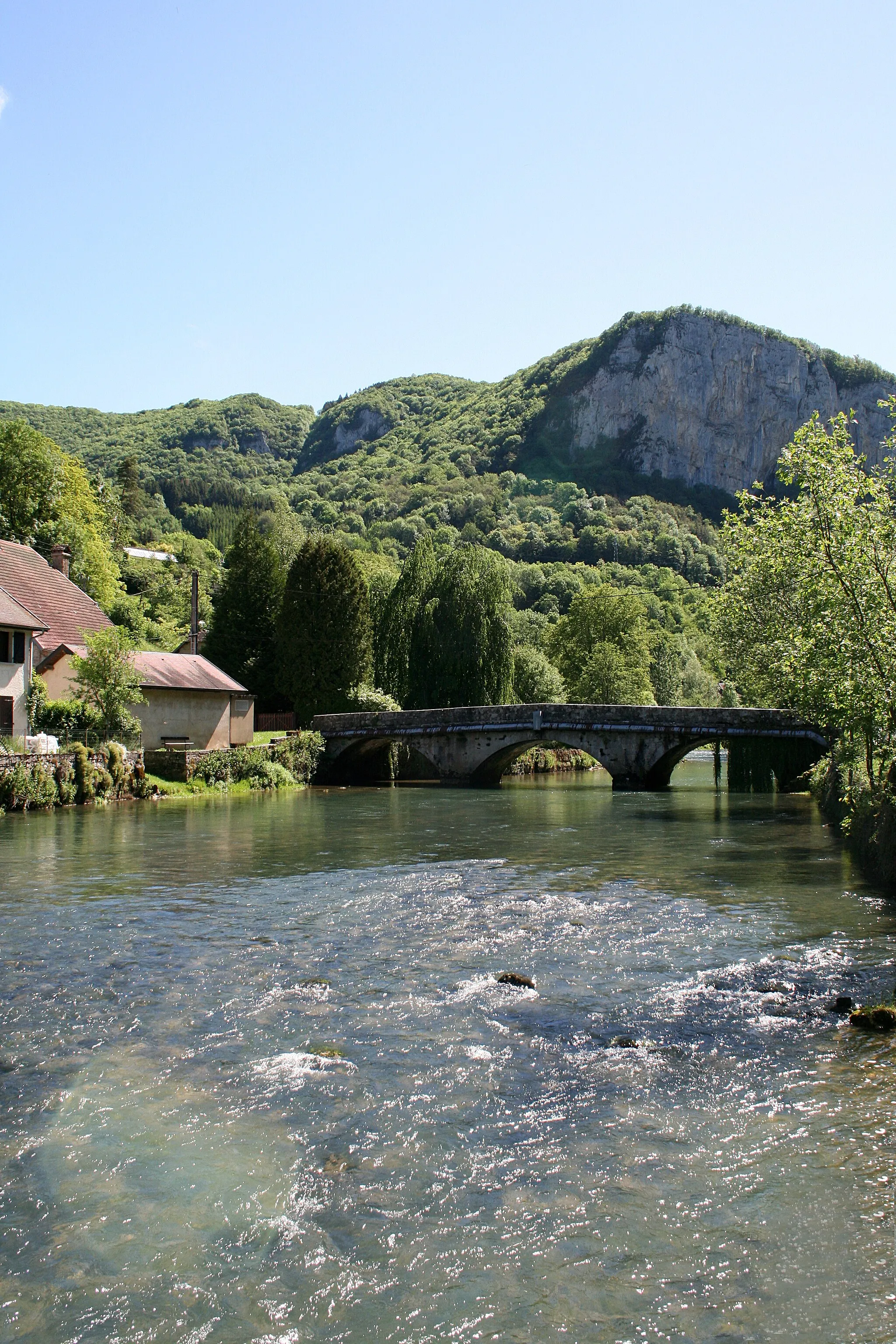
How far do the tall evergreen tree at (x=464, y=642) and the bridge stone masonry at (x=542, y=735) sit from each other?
4749 millimetres

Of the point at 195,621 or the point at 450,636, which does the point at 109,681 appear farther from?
the point at 450,636

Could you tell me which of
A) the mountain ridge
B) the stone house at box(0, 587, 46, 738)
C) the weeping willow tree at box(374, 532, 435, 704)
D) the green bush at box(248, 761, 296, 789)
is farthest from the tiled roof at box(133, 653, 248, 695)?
the mountain ridge

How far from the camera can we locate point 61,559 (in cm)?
4697

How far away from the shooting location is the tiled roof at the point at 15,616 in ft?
109

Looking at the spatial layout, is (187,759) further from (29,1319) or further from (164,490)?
(164,490)

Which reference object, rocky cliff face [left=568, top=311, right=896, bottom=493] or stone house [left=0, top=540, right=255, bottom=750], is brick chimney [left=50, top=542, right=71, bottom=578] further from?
rocky cliff face [left=568, top=311, right=896, bottom=493]

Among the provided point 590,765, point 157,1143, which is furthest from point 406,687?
point 157,1143

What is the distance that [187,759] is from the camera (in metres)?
38.5

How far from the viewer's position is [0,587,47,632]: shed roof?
33344 mm

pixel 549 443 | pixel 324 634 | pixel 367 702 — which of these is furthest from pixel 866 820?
pixel 549 443

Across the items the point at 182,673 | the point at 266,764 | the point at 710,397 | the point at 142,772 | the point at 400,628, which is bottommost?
the point at 266,764

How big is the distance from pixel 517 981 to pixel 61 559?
133ft

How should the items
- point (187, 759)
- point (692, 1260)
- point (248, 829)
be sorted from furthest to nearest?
point (187, 759)
point (248, 829)
point (692, 1260)

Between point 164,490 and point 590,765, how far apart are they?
9732 cm
